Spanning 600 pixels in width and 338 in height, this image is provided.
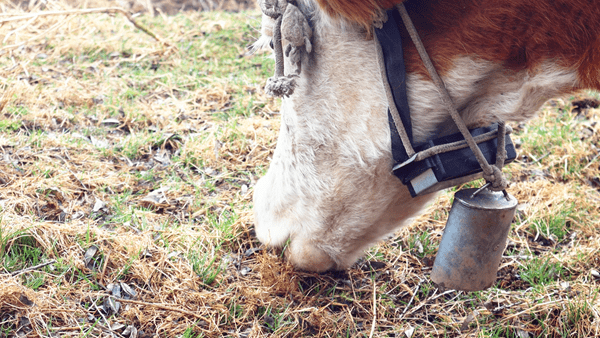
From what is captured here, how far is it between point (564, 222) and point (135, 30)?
472cm

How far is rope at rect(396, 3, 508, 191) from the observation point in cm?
133

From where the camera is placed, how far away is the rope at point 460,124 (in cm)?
133

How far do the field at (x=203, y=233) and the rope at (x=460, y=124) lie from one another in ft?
1.90

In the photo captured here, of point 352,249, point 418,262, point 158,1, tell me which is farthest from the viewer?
point 158,1

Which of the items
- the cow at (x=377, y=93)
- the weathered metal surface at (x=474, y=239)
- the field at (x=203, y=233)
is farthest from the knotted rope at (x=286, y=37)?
the weathered metal surface at (x=474, y=239)

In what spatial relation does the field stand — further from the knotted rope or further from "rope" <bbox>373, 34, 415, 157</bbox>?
"rope" <bbox>373, 34, 415, 157</bbox>

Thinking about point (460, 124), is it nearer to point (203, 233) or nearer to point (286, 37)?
point (286, 37)

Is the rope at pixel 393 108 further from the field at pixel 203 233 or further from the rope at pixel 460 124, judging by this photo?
the field at pixel 203 233

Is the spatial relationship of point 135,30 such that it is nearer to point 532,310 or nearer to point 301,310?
point 301,310

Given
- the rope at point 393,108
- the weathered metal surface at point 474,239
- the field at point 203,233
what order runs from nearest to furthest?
the rope at point 393,108
the weathered metal surface at point 474,239
the field at point 203,233

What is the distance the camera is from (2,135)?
10.5 ft

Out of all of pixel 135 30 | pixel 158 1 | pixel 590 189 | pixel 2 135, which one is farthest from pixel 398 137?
pixel 158 1

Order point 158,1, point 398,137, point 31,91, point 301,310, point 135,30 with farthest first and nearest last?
point 158,1
point 135,30
point 31,91
point 301,310
point 398,137

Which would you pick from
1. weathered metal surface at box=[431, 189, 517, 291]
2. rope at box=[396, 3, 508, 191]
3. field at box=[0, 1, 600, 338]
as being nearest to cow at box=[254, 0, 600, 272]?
rope at box=[396, 3, 508, 191]
